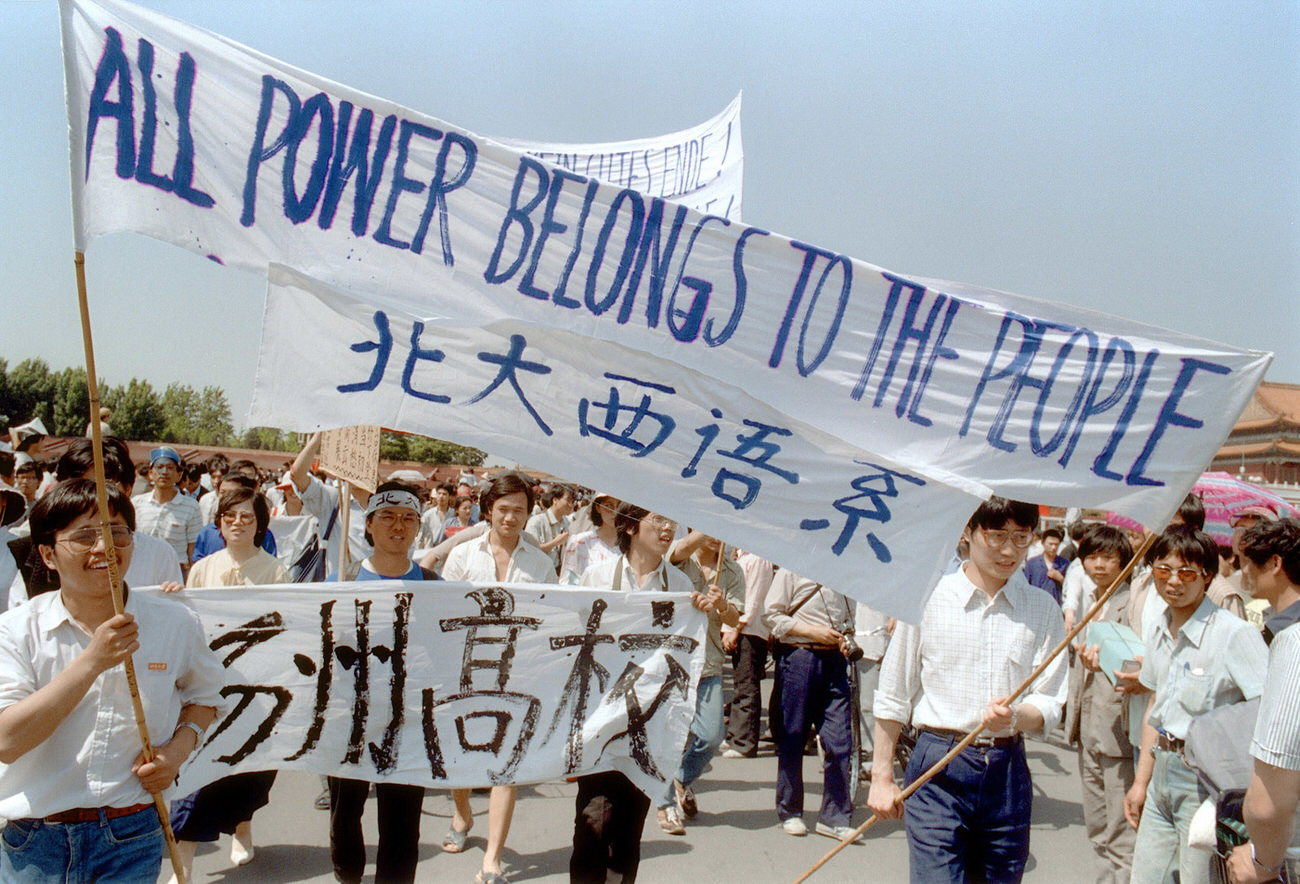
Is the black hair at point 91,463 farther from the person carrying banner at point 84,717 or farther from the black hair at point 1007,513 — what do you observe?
the black hair at point 1007,513

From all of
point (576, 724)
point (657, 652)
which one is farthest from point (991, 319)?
point (576, 724)

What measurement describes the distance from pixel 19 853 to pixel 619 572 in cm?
234

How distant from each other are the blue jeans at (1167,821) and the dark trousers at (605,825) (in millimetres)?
1964

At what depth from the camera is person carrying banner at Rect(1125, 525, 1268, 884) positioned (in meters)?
3.52

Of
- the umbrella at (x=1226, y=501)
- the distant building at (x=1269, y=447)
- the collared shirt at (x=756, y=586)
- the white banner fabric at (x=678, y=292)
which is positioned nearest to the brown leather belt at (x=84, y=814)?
the white banner fabric at (x=678, y=292)

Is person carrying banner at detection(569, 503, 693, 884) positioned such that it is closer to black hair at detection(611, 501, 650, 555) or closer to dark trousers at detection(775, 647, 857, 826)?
black hair at detection(611, 501, 650, 555)

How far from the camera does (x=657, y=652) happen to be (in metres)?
3.80

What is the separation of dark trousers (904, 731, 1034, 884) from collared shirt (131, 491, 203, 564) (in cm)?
562

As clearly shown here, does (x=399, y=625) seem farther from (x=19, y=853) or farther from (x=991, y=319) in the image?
(x=991, y=319)

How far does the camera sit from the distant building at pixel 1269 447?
27.6 m

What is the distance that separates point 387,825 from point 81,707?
4.85 feet

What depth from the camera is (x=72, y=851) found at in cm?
250

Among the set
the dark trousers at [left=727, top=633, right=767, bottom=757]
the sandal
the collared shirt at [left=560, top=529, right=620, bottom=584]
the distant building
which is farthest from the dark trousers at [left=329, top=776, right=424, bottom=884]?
the distant building

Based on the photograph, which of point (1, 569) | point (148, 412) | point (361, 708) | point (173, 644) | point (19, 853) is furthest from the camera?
point (148, 412)
